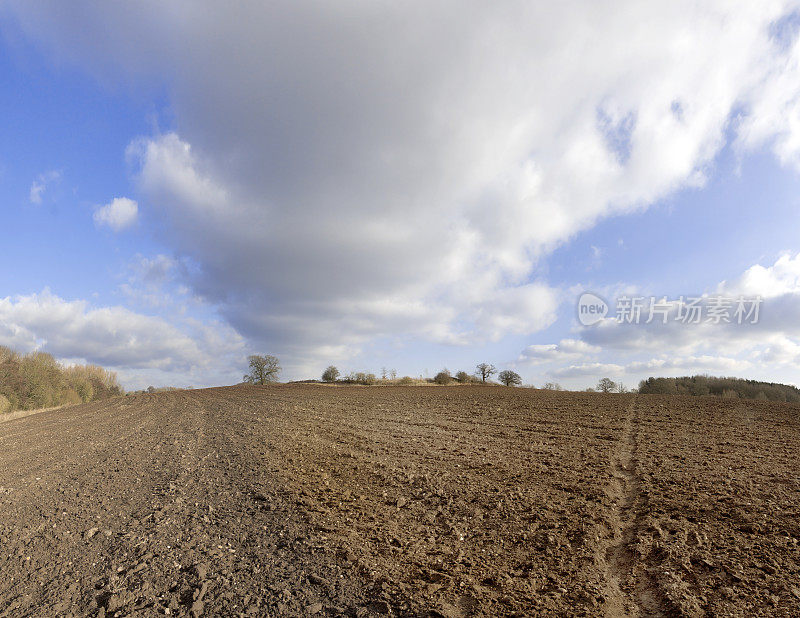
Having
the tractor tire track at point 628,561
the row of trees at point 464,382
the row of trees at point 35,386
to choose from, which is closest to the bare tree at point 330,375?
the row of trees at point 464,382

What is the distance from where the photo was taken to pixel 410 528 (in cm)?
540

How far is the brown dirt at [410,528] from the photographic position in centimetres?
388

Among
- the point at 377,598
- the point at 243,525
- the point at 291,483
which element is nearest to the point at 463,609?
the point at 377,598

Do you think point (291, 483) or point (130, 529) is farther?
point (291, 483)

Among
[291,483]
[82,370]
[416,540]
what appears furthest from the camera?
[82,370]

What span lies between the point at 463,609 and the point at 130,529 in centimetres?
478

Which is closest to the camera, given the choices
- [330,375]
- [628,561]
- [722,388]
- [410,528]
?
[628,561]

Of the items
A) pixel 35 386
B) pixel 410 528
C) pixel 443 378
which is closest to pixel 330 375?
pixel 443 378

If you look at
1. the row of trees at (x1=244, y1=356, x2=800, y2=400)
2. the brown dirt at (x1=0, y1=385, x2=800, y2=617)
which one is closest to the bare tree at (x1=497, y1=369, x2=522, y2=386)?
the row of trees at (x1=244, y1=356, x2=800, y2=400)

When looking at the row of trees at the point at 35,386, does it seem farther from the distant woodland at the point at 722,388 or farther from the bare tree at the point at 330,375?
the distant woodland at the point at 722,388

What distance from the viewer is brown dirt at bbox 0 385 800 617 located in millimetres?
3879

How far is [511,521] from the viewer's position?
18.1 ft

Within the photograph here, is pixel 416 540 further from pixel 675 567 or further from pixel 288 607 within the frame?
pixel 675 567

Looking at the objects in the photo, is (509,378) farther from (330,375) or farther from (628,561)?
(628,561)
